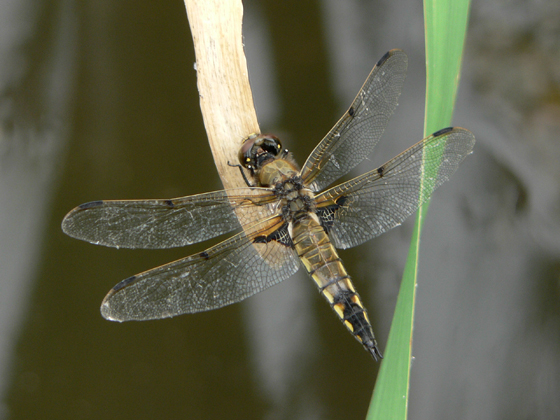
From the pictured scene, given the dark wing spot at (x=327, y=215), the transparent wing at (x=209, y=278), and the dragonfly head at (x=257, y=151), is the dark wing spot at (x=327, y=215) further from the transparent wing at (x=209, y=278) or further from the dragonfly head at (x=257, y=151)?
the dragonfly head at (x=257, y=151)

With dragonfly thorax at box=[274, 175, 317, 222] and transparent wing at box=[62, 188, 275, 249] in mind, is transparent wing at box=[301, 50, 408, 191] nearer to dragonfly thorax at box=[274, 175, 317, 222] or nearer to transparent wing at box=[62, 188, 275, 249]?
dragonfly thorax at box=[274, 175, 317, 222]

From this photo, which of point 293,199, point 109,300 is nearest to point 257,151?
point 293,199

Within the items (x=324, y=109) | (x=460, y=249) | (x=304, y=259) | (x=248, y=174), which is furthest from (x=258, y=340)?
(x=324, y=109)

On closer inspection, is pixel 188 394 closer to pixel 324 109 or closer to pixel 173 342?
pixel 173 342

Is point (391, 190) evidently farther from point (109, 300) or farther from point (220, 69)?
point (109, 300)

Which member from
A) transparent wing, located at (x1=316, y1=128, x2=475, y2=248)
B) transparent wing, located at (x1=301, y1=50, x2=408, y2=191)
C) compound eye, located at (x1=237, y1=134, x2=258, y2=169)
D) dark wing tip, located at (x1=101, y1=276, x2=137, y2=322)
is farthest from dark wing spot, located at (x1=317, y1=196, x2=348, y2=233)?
dark wing tip, located at (x1=101, y1=276, x2=137, y2=322)

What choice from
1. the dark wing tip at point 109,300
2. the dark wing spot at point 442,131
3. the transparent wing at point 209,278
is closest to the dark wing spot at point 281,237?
the transparent wing at point 209,278
